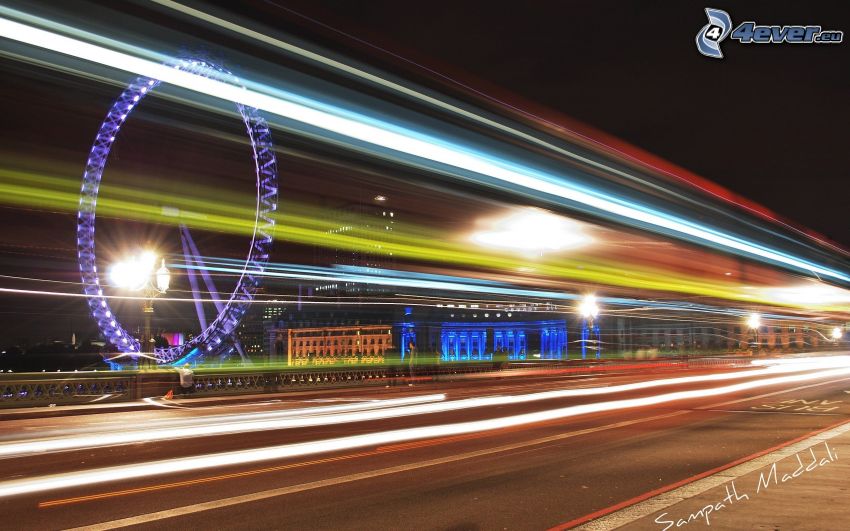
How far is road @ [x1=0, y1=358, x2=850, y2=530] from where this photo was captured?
809 centimetres

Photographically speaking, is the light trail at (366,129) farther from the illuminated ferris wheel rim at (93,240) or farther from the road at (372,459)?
the illuminated ferris wheel rim at (93,240)

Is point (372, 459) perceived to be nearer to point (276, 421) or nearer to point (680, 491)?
point (680, 491)

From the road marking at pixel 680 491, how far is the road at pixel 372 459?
0.14 m

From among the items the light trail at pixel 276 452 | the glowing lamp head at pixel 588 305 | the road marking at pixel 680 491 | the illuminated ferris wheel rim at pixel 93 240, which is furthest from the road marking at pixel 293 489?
the glowing lamp head at pixel 588 305

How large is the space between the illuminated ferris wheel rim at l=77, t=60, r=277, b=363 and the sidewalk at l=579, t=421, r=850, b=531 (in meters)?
16.7

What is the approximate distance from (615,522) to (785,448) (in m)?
6.24

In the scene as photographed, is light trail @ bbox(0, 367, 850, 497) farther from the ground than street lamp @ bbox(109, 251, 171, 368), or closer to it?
closer to it

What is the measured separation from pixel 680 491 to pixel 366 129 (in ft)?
30.3

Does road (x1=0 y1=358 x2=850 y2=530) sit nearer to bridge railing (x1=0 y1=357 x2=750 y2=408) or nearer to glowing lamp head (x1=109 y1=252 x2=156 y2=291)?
bridge railing (x1=0 y1=357 x2=750 y2=408)

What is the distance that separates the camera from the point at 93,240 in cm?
2497

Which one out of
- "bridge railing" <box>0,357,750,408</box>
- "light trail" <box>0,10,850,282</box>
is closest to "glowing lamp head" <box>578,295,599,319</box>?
"bridge railing" <box>0,357,750,408</box>

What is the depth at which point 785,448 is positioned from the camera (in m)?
12.1

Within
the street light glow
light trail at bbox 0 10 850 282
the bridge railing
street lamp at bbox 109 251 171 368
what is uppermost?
light trail at bbox 0 10 850 282
